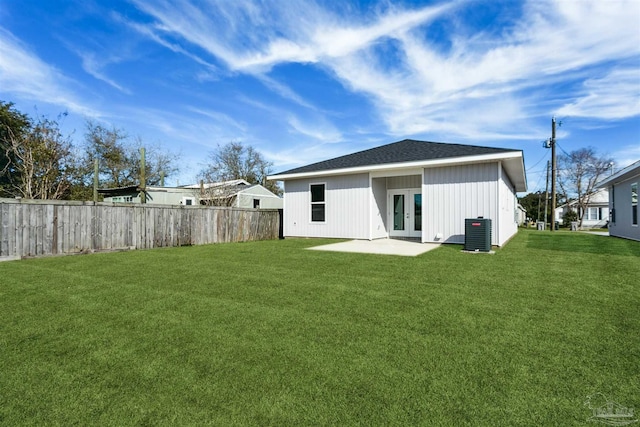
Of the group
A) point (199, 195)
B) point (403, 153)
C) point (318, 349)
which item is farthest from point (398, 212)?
point (199, 195)

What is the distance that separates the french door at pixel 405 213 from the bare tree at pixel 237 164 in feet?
70.7

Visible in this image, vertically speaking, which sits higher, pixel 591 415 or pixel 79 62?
pixel 79 62

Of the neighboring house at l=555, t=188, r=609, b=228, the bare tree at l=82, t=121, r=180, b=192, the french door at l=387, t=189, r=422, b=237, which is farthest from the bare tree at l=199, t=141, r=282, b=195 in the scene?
the neighboring house at l=555, t=188, r=609, b=228

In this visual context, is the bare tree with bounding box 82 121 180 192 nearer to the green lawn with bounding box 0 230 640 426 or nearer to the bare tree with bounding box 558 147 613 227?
the green lawn with bounding box 0 230 640 426

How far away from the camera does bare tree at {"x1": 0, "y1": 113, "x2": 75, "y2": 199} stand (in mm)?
13148

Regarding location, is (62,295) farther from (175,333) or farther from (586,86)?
(586,86)

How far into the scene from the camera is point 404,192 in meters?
11.9

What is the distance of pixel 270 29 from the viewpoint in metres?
9.52

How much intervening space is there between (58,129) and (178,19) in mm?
10254

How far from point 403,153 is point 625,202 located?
33.4 feet

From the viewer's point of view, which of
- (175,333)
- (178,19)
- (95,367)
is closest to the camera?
(95,367)

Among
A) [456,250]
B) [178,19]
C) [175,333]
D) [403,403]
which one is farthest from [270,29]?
[403,403]

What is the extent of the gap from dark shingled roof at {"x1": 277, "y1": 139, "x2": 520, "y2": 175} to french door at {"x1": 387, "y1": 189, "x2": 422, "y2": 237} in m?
1.51

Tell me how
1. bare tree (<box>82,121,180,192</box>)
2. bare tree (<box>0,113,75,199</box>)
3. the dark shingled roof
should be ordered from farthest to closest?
bare tree (<box>82,121,180,192</box>)
bare tree (<box>0,113,75,199</box>)
the dark shingled roof
